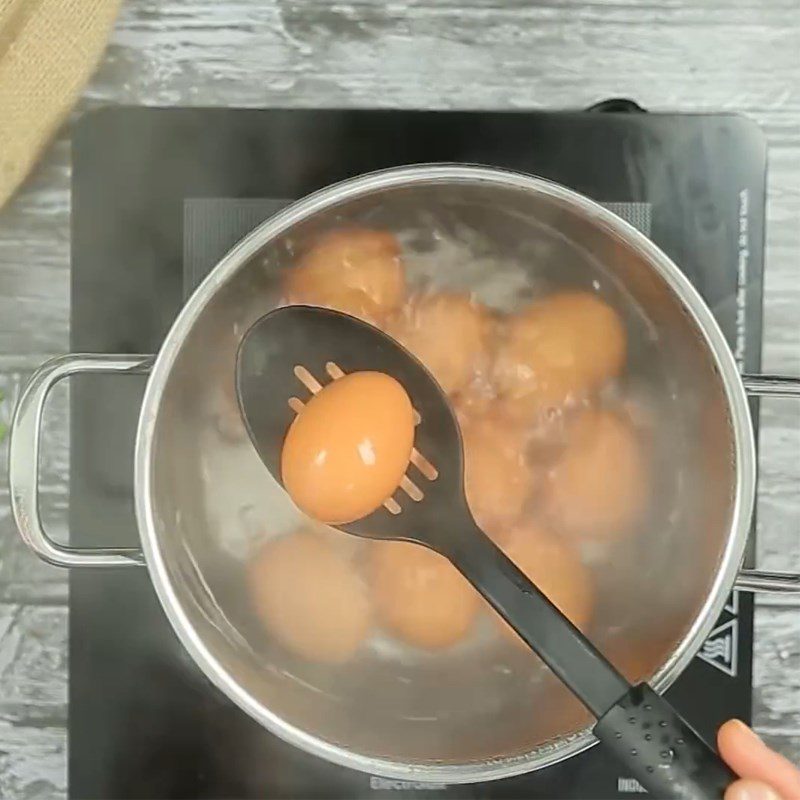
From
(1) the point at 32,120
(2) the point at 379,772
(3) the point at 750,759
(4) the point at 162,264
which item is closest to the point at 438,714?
(2) the point at 379,772

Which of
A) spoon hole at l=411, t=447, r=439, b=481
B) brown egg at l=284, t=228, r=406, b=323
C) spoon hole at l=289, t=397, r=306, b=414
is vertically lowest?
spoon hole at l=411, t=447, r=439, b=481

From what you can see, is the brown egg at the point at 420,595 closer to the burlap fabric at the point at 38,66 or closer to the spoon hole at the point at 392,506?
the spoon hole at the point at 392,506

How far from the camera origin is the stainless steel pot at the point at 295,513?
1.64 ft

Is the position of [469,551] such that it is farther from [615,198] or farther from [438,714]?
[615,198]

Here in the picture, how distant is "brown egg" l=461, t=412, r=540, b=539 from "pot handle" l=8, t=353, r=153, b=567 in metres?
0.17

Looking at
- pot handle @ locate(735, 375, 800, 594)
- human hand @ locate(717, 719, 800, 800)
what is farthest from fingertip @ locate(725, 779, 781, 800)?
pot handle @ locate(735, 375, 800, 594)

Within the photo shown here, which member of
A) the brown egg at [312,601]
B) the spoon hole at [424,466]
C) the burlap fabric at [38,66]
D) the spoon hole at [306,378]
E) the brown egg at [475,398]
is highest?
the burlap fabric at [38,66]

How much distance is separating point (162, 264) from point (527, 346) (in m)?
0.21

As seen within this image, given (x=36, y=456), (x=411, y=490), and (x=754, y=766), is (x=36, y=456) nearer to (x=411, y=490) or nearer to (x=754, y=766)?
(x=411, y=490)

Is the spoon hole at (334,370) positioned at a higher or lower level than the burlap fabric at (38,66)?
lower

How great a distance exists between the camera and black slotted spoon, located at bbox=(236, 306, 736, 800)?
0.50 m

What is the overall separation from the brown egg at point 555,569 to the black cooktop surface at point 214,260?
0.32 feet

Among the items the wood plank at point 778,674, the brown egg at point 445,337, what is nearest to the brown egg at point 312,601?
the brown egg at point 445,337

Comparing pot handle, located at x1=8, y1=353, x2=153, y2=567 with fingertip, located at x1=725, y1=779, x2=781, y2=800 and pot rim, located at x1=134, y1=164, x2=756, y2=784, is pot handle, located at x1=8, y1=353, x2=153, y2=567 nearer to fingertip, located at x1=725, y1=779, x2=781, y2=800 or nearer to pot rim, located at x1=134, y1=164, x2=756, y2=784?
pot rim, located at x1=134, y1=164, x2=756, y2=784
